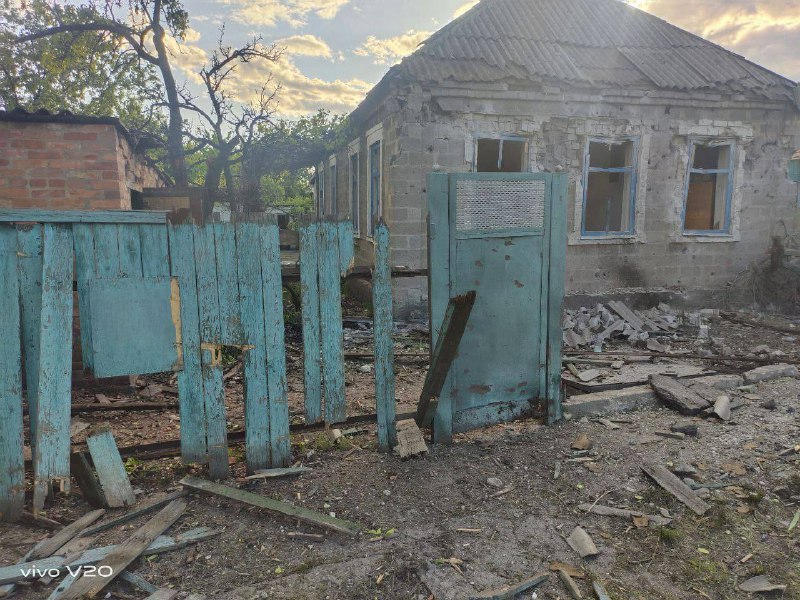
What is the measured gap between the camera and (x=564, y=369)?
5.85 metres

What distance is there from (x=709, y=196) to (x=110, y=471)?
11161mm

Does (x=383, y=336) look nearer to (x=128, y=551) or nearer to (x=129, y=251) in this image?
(x=129, y=251)

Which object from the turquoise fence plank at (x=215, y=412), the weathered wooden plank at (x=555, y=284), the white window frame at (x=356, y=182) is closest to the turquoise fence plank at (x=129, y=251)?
the turquoise fence plank at (x=215, y=412)

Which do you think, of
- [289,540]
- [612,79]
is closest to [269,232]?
[289,540]

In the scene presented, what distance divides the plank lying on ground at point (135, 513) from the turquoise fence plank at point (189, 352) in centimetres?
25

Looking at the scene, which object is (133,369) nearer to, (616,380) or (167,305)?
(167,305)

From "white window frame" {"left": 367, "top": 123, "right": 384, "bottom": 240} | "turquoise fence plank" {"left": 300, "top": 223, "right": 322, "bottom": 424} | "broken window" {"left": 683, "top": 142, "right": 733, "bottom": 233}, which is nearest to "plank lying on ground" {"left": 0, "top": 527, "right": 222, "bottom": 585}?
"turquoise fence plank" {"left": 300, "top": 223, "right": 322, "bottom": 424}

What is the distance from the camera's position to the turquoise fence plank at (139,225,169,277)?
3066 mm

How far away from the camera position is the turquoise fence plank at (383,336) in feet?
11.5

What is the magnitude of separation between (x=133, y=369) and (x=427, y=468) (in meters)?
1.99

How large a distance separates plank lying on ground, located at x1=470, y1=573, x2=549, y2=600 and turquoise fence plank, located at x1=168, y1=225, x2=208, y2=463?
6.20ft

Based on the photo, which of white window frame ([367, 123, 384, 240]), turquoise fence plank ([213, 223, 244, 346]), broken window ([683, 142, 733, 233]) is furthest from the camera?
broken window ([683, 142, 733, 233])

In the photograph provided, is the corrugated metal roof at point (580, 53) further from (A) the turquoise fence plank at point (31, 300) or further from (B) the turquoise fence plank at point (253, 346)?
(A) the turquoise fence plank at point (31, 300)

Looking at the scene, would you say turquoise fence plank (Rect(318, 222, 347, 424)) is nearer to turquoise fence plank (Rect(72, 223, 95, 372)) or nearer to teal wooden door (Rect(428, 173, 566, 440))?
teal wooden door (Rect(428, 173, 566, 440))
